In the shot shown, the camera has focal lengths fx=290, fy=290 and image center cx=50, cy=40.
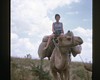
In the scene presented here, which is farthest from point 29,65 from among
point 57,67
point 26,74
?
point 57,67

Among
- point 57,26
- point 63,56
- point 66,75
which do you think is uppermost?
point 57,26

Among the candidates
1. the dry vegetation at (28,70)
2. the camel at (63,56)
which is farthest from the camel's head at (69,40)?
the dry vegetation at (28,70)

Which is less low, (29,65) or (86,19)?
(86,19)

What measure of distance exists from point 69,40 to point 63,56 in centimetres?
13

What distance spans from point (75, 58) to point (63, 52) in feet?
0.33

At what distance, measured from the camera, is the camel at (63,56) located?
2162 mm

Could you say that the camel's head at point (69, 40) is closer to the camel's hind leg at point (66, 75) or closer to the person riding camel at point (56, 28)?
the person riding camel at point (56, 28)

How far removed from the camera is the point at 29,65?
221 cm

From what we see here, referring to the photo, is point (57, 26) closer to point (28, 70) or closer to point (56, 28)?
point (56, 28)

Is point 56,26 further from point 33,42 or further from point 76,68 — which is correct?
point 76,68

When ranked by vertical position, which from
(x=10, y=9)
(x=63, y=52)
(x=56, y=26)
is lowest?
(x=63, y=52)

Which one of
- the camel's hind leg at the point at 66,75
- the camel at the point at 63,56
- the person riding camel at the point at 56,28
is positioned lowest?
the camel's hind leg at the point at 66,75

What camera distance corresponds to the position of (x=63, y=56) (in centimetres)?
219

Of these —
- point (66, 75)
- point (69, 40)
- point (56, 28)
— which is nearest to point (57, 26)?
point (56, 28)
